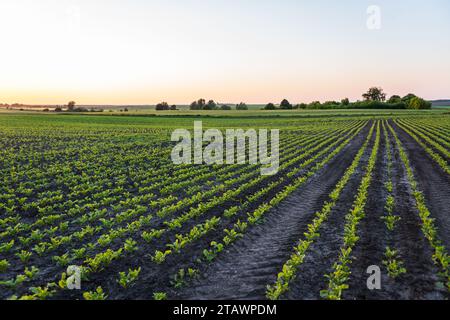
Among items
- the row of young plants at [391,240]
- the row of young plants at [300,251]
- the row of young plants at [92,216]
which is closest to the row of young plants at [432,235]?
the row of young plants at [391,240]

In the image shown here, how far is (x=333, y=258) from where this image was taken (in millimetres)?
7180

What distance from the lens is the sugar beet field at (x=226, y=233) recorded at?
6.16m

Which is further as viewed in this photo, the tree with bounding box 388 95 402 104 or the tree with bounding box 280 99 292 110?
the tree with bounding box 388 95 402 104

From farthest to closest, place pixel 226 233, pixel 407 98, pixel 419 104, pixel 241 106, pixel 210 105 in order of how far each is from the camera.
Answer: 1. pixel 407 98
2. pixel 210 105
3. pixel 241 106
4. pixel 419 104
5. pixel 226 233

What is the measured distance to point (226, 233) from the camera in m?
8.67

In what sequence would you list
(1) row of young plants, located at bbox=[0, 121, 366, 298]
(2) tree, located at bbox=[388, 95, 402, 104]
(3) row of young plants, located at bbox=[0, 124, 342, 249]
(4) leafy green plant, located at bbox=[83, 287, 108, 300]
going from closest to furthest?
(4) leafy green plant, located at bbox=[83, 287, 108, 300] → (1) row of young plants, located at bbox=[0, 121, 366, 298] → (3) row of young plants, located at bbox=[0, 124, 342, 249] → (2) tree, located at bbox=[388, 95, 402, 104]

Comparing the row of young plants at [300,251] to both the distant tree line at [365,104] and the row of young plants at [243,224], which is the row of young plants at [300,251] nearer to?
the row of young plants at [243,224]

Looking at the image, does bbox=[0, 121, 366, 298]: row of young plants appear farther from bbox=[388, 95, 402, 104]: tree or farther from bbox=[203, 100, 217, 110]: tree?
bbox=[388, 95, 402, 104]: tree

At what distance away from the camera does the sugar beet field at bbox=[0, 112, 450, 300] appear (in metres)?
6.16

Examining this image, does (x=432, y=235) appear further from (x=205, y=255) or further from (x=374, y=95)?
(x=374, y=95)

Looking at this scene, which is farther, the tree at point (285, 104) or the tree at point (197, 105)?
the tree at point (285, 104)

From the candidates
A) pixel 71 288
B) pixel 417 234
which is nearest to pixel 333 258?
pixel 417 234

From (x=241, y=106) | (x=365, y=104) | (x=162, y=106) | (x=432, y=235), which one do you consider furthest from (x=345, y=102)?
(x=432, y=235)

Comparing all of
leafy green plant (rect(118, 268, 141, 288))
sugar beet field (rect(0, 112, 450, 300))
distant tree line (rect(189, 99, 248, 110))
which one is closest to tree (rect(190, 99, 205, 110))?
distant tree line (rect(189, 99, 248, 110))
